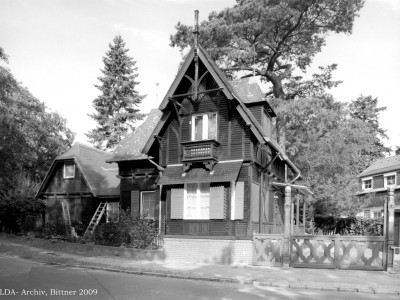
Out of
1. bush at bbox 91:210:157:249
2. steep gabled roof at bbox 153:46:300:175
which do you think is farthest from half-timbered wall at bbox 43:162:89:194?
steep gabled roof at bbox 153:46:300:175

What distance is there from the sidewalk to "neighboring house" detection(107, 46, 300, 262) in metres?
2.15

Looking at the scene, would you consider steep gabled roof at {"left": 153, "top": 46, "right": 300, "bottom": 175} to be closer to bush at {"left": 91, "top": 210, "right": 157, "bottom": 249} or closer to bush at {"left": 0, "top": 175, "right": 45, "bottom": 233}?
bush at {"left": 91, "top": 210, "right": 157, "bottom": 249}

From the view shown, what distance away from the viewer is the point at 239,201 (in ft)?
68.1

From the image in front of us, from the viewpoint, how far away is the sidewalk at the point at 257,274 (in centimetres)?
1371

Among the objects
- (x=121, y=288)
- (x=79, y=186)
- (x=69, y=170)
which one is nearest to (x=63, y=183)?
(x=69, y=170)

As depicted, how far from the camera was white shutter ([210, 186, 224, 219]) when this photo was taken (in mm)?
20656

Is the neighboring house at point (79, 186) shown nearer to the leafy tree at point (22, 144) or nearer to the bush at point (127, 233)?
the leafy tree at point (22, 144)

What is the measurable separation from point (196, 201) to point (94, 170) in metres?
12.2

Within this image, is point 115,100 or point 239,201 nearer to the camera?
point 239,201

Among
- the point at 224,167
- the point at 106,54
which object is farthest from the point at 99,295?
the point at 106,54

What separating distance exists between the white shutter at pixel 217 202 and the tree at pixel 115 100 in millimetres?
32982

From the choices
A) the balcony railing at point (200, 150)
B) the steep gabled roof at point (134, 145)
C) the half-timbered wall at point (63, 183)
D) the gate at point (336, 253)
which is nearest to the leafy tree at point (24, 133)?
the half-timbered wall at point (63, 183)

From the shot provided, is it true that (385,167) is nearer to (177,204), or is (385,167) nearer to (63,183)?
(177,204)

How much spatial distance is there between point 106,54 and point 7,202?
28.8 m
